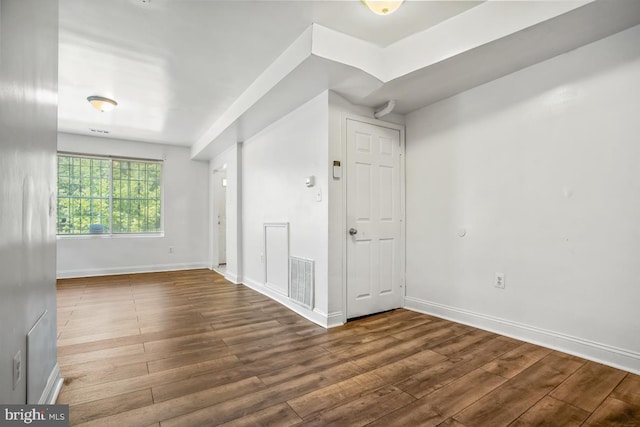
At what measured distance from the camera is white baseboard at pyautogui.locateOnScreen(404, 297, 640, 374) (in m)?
2.08

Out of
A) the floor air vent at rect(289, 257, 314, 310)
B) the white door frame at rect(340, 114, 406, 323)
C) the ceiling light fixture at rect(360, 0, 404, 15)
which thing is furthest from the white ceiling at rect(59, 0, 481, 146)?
the floor air vent at rect(289, 257, 314, 310)

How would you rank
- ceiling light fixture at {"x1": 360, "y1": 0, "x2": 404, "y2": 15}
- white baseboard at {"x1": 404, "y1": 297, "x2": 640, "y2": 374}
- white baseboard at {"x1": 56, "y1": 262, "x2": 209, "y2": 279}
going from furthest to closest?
white baseboard at {"x1": 56, "y1": 262, "x2": 209, "y2": 279}
white baseboard at {"x1": 404, "y1": 297, "x2": 640, "y2": 374}
ceiling light fixture at {"x1": 360, "y1": 0, "x2": 404, "y2": 15}

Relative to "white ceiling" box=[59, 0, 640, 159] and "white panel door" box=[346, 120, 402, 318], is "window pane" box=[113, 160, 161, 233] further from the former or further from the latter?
"white panel door" box=[346, 120, 402, 318]

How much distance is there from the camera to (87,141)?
567 centimetres

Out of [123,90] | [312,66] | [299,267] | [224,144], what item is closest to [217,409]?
[299,267]

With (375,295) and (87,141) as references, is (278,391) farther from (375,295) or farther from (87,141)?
(87,141)

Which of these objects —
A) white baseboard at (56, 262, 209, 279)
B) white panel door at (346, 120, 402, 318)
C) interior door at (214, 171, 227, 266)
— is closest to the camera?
white panel door at (346, 120, 402, 318)

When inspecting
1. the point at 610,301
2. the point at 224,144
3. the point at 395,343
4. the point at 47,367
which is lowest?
the point at 395,343

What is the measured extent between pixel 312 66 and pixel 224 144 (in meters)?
3.21

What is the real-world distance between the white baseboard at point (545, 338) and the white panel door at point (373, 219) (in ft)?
1.82

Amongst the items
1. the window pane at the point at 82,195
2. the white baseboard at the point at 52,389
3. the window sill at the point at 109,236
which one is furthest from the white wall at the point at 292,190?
the window pane at the point at 82,195

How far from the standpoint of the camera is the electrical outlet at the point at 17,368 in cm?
121

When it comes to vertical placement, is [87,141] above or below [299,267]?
above

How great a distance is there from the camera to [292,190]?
3.67 metres
